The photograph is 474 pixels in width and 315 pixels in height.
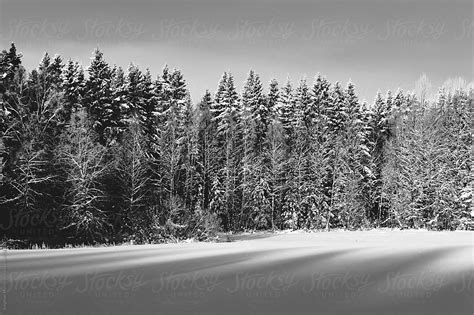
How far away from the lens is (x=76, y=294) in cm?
718

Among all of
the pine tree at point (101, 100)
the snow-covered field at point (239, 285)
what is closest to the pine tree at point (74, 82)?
the pine tree at point (101, 100)

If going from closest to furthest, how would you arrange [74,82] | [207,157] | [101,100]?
1. [101,100]
2. [74,82]
3. [207,157]

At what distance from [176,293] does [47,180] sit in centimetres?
2099

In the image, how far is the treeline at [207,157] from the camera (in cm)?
2611

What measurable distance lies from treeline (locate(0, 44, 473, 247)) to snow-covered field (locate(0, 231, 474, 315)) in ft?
50.3

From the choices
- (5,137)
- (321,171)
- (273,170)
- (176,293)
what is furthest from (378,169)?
(176,293)

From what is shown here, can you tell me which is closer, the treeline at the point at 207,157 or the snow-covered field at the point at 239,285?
the snow-covered field at the point at 239,285

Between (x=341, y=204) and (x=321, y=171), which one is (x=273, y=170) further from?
(x=341, y=204)

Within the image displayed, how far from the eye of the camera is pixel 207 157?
40.1m

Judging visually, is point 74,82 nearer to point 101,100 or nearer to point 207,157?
point 101,100

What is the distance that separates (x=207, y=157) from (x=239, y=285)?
1273 inches

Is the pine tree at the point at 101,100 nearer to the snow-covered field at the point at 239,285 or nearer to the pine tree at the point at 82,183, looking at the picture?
the pine tree at the point at 82,183

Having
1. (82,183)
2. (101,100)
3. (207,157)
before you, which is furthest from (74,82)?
(82,183)

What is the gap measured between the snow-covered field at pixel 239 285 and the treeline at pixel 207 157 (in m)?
15.3
